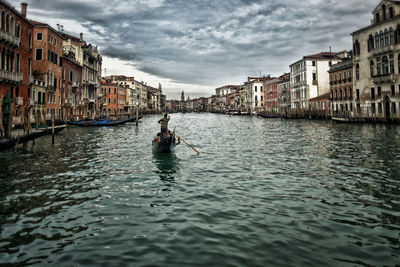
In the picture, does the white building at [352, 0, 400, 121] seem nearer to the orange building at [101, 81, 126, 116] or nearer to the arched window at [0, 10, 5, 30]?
the arched window at [0, 10, 5, 30]

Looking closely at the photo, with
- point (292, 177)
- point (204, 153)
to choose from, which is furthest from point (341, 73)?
point (292, 177)

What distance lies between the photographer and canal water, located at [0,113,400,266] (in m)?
A: 4.03

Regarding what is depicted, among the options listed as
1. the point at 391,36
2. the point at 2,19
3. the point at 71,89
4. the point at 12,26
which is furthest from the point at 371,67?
the point at 71,89

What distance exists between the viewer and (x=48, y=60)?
1188 inches

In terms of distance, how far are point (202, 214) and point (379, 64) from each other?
117 feet

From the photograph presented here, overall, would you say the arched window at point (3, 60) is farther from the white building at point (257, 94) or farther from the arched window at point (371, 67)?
the white building at point (257, 94)

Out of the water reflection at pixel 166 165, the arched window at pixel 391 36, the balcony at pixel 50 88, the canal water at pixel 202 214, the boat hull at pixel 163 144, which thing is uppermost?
the arched window at pixel 391 36

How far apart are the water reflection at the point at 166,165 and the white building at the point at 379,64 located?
27639 millimetres

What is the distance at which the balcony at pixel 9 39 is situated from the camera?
65.0 ft

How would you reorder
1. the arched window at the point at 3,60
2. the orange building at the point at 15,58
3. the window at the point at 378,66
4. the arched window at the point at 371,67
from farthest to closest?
the arched window at the point at 371,67, the window at the point at 378,66, the arched window at the point at 3,60, the orange building at the point at 15,58

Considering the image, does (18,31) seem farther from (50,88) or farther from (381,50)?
(381,50)

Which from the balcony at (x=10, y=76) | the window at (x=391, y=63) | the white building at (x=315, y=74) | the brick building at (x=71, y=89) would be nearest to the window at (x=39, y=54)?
the brick building at (x=71, y=89)

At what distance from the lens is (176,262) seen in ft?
12.7

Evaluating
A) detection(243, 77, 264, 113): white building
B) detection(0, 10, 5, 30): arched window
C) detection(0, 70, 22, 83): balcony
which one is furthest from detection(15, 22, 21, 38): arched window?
detection(243, 77, 264, 113): white building
